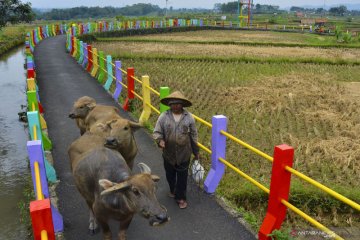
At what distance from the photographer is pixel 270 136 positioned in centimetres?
779

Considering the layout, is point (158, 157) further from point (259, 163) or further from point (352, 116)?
point (352, 116)

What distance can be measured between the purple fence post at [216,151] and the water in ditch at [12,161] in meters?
2.53

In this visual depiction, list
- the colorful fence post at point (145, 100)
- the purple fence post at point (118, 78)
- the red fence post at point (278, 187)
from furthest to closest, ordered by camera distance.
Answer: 1. the purple fence post at point (118, 78)
2. the colorful fence post at point (145, 100)
3. the red fence post at point (278, 187)

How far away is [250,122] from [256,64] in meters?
9.21

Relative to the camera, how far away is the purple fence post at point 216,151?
4.88m

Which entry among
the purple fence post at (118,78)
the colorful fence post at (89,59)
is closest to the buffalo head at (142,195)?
the purple fence post at (118,78)

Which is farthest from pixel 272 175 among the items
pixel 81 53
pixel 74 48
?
pixel 74 48

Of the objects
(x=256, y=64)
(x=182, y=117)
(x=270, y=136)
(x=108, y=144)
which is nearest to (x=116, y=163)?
(x=108, y=144)

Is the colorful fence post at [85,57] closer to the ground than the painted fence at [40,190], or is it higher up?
higher up

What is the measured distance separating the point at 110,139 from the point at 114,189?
4.24 feet

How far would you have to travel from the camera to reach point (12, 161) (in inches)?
303

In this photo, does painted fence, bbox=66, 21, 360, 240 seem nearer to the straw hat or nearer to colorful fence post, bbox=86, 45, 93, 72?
the straw hat

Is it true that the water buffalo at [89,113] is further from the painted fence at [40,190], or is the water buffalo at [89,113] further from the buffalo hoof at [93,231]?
the buffalo hoof at [93,231]

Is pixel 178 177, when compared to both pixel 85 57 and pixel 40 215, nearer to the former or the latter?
pixel 40 215
